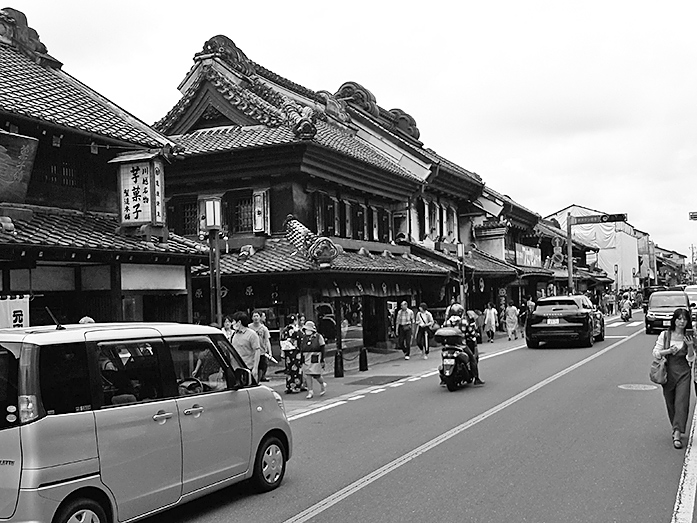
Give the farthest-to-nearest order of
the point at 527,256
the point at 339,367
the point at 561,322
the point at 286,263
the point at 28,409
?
1. the point at 527,256
2. the point at 561,322
3. the point at 286,263
4. the point at 339,367
5. the point at 28,409

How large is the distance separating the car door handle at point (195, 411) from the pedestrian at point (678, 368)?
5.83m

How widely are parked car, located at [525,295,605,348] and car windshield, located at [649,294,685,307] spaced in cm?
741

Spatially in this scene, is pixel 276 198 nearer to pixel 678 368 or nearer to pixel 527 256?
pixel 678 368

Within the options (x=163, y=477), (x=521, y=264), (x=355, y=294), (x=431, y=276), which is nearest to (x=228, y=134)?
(x=355, y=294)

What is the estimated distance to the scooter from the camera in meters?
14.7

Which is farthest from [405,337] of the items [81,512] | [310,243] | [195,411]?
[81,512]

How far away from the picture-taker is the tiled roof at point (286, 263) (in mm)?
19797

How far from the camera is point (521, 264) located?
138 feet

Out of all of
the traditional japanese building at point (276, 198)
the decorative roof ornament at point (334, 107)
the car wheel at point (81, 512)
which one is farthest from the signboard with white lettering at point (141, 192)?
the decorative roof ornament at point (334, 107)

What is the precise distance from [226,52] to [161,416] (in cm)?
2105

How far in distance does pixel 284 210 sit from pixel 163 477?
16.4m

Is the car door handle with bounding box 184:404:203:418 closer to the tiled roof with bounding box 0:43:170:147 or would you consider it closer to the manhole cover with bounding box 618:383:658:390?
the tiled roof with bounding box 0:43:170:147

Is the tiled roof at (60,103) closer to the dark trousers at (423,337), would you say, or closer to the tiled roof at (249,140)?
the tiled roof at (249,140)

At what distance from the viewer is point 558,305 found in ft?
81.6
